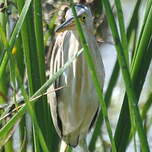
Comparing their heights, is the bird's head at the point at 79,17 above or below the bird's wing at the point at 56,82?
above

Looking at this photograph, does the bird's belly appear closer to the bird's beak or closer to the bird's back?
the bird's back

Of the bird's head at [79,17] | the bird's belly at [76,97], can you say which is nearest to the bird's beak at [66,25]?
the bird's head at [79,17]

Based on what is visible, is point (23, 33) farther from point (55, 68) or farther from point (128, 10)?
point (128, 10)

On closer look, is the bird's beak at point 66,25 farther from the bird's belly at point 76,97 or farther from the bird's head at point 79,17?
the bird's belly at point 76,97

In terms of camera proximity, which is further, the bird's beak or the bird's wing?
the bird's wing

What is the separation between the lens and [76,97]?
115cm

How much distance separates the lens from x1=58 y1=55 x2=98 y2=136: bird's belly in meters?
1.15

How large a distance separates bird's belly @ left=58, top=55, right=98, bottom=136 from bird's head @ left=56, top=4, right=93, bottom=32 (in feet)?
→ 0.28

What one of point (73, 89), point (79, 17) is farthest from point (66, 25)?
point (73, 89)

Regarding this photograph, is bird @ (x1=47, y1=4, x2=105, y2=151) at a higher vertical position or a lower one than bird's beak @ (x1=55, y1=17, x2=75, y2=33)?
lower

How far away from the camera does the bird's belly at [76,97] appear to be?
1.15m

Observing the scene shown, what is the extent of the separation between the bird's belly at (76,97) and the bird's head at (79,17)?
0.28ft

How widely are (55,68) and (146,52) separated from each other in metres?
0.18

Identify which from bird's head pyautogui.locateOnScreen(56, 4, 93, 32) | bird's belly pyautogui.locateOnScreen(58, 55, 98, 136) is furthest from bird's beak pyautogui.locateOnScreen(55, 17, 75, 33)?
bird's belly pyautogui.locateOnScreen(58, 55, 98, 136)
